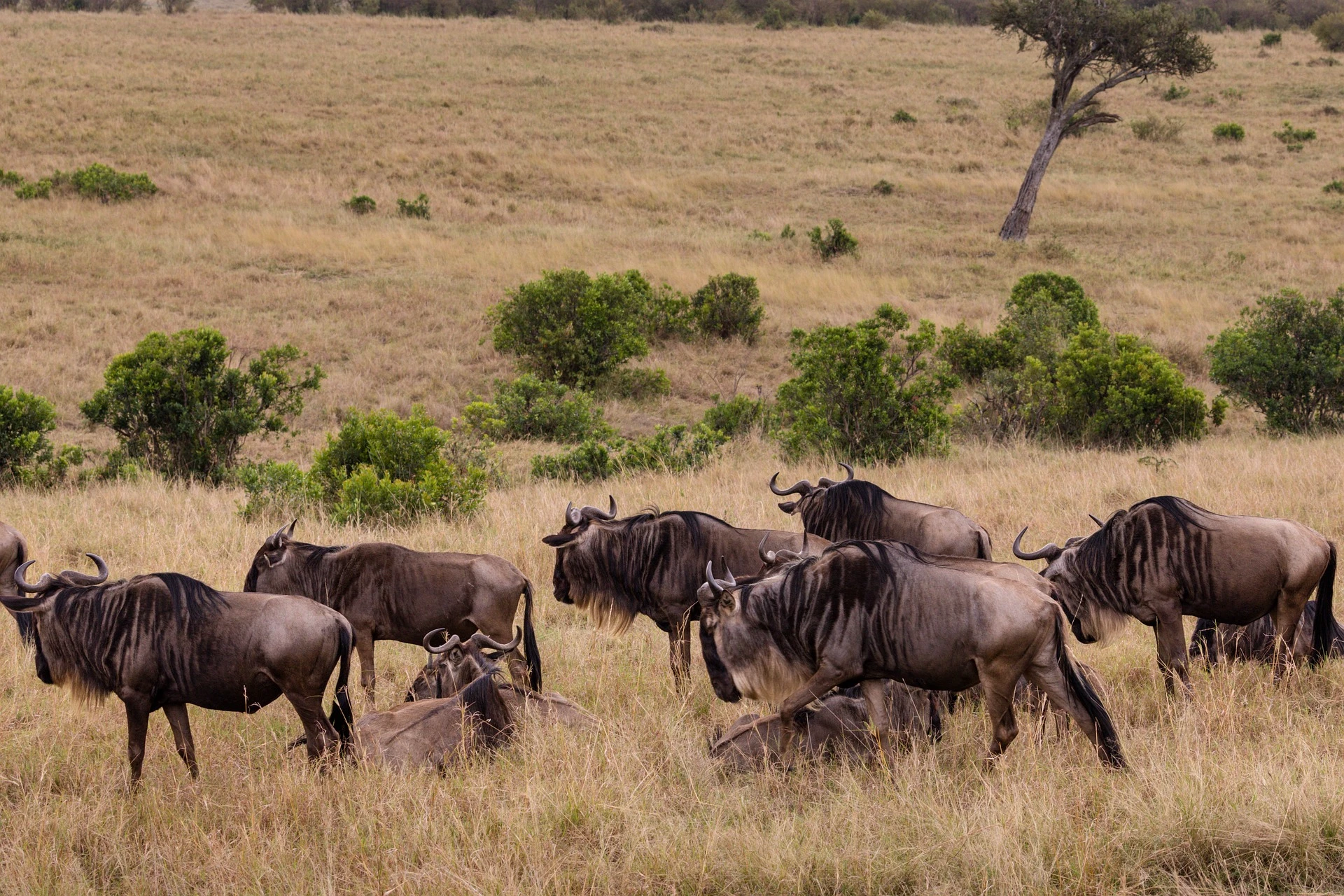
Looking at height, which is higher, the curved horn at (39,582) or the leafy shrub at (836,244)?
the curved horn at (39,582)

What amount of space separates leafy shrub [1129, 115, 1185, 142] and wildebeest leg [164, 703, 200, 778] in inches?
1589

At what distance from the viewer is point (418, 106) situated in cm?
3938

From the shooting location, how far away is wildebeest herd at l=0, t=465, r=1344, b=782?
15.4 ft

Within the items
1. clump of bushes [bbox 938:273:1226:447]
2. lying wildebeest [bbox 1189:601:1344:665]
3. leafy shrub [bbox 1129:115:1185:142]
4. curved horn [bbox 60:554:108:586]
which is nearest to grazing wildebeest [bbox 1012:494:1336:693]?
lying wildebeest [bbox 1189:601:1344:665]

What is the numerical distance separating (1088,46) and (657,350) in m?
16.2

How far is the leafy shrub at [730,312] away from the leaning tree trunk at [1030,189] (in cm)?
1048

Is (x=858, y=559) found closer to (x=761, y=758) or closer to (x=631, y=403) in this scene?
(x=761, y=758)

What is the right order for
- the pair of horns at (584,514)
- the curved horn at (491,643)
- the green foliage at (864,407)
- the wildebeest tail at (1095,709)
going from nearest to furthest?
1. the wildebeest tail at (1095,709)
2. the curved horn at (491,643)
3. the pair of horns at (584,514)
4. the green foliage at (864,407)

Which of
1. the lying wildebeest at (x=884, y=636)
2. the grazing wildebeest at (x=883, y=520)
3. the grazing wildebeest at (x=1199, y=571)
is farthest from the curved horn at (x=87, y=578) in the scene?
the grazing wildebeest at (x=1199, y=571)

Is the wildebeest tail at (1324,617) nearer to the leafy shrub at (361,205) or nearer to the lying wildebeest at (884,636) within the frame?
the lying wildebeest at (884,636)

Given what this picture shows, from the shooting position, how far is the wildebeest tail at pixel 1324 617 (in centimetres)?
562

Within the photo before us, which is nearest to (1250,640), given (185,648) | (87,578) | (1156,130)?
(185,648)

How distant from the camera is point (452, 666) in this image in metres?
5.84

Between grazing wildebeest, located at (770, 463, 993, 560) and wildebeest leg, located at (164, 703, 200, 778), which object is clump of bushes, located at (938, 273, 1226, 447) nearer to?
grazing wildebeest, located at (770, 463, 993, 560)
